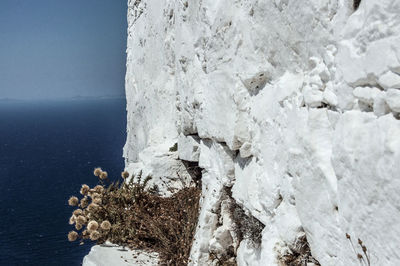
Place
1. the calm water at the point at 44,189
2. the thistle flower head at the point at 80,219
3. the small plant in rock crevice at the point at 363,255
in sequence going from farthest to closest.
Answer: the calm water at the point at 44,189 < the thistle flower head at the point at 80,219 < the small plant in rock crevice at the point at 363,255

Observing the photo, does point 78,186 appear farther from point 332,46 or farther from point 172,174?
point 332,46

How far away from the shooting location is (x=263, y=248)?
3.49 metres

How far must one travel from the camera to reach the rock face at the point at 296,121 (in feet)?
7.16

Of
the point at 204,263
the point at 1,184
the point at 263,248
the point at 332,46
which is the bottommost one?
the point at 1,184

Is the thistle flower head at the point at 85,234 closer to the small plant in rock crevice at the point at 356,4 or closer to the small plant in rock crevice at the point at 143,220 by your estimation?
the small plant in rock crevice at the point at 143,220

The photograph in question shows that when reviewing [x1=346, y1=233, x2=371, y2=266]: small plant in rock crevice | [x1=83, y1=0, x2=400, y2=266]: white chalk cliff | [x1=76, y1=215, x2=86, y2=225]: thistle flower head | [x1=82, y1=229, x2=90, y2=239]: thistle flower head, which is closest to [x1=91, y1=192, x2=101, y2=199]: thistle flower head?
[x1=76, y1=215, x2=86, y2=225]: thistle flower head

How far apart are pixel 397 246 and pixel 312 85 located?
1236 millimetres

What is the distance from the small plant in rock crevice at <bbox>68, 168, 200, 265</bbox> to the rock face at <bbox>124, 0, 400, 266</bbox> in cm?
46

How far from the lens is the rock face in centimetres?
218

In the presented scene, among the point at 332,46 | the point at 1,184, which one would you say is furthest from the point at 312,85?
the point at 1,184

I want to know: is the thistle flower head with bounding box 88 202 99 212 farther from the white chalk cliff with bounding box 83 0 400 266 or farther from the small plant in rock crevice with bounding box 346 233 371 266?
the small plant in rock crevice with bounding box 346 233 371 266

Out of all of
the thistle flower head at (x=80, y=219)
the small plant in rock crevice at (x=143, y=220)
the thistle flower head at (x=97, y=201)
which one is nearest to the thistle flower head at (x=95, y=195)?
the small plant in rock crevice at (x=143, y=220)

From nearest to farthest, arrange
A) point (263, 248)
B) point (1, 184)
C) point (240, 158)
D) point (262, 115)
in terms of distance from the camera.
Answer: point (263, 248)
point (262, 115)
point (240, 158)
point (1, 184)

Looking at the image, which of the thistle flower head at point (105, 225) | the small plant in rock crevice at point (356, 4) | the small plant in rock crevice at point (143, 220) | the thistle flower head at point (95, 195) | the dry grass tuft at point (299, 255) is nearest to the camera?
the small plant in rock crevice at point (356, 4)
